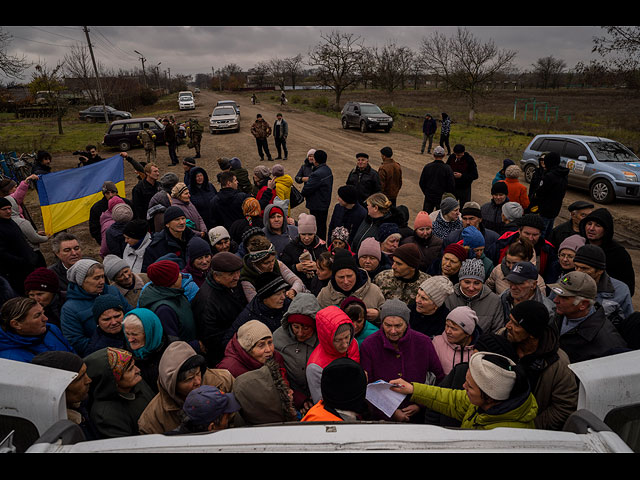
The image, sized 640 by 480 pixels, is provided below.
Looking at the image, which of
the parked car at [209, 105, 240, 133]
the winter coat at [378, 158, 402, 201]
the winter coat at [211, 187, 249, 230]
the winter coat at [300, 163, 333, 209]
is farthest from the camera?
the parked car at [209, 105, 240, 133]

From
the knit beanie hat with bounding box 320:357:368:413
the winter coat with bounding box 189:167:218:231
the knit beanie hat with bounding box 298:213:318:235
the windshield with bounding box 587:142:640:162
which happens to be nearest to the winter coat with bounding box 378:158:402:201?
the winter coat with bounding box 189:167:218:231

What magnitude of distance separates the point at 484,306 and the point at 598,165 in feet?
31.8

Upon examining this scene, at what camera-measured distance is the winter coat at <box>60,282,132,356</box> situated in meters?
3.41

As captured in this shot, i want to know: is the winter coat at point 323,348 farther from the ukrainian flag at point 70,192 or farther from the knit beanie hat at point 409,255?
the ukrainian flag at point 70,192

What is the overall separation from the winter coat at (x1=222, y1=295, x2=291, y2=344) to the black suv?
20307 millimetres

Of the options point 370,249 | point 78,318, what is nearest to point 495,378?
point 370,249

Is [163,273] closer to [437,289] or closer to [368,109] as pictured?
[437,289]

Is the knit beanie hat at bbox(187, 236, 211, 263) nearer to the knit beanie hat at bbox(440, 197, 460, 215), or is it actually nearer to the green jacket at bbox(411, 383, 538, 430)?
the green jacket at bbox(411, 383, 538, 430)

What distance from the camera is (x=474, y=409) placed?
2.38 metres

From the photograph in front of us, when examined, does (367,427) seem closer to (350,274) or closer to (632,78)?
(350,274)

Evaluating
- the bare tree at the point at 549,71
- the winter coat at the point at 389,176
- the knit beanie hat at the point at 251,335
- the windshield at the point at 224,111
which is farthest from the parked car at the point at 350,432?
the bare tree at the point at 549,71

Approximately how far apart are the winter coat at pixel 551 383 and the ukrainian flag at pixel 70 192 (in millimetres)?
7447

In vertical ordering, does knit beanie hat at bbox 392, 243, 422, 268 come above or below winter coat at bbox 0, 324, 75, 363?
above
